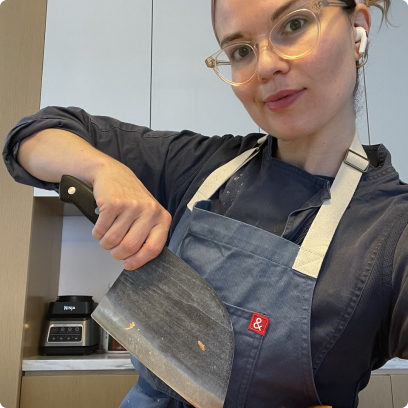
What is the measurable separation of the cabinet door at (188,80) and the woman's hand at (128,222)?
1202 millimetres

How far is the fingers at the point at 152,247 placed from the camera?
50cm

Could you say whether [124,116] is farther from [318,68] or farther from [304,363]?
[304,363]

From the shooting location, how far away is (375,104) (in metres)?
1.77

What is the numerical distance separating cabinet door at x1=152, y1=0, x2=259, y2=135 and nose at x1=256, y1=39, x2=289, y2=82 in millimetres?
1133

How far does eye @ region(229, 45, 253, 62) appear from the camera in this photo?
587 mm

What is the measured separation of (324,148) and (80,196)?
0.37 meters

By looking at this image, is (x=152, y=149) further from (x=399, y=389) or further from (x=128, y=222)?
(x=399, y=389)

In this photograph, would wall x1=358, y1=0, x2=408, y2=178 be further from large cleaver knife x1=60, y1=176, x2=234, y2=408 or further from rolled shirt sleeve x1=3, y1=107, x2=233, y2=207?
large cleaver knife x1=60, y1=176, x2=234, y2=408

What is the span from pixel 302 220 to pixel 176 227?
0.21 meters

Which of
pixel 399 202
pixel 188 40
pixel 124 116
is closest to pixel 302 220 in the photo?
pixel 399 202

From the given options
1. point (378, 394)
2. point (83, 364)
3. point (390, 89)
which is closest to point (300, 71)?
point (83, 364)

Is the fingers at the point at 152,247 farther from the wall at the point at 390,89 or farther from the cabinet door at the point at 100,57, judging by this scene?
the wall at the point at 390,89

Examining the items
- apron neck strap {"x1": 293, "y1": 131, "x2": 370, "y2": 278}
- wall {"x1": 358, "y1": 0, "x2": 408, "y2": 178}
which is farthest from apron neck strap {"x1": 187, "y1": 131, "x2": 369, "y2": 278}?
wall {"x1": 358, "y1": 0, "x2": 408, "y2": 178}

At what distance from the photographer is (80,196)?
521 millimetres
